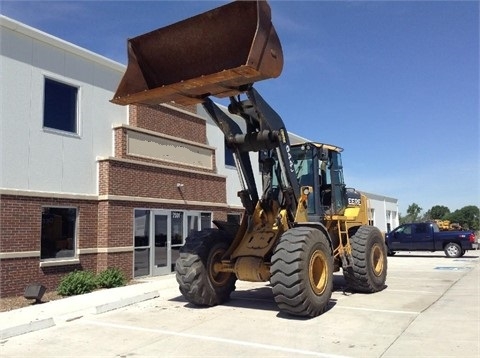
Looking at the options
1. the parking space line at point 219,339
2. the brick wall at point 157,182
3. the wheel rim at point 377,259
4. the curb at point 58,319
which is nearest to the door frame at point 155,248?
the brick wall at point 157,182

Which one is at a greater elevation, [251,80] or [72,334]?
[251,80]

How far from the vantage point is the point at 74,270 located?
1260 centimetres

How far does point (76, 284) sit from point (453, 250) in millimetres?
18562

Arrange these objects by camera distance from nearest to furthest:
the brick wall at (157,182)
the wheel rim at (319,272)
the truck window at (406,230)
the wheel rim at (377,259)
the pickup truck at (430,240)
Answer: the wheel rim at (319,272), the wheel rim at (377,259), the brick wall at (157,182), the pickup truck at (430,240), the truck window at (406,230)

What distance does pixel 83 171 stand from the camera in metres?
13.1

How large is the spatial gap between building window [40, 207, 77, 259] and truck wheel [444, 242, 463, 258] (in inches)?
720

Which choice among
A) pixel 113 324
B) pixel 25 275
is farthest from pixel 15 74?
pixel 113 324

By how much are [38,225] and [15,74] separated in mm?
3622

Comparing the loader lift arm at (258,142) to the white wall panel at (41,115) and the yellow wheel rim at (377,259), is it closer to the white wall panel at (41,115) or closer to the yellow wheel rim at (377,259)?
the yellow wheel rim at (377,259)

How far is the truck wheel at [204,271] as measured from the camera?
9116mm

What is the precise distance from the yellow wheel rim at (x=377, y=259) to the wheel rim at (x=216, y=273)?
374 centimetres

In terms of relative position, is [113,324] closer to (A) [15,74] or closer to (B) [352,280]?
(B) [352,280]

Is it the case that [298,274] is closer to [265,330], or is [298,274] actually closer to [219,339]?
[265,330]

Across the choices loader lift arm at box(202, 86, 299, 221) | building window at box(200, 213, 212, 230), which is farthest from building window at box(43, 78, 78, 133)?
building window at box(200, 213, 212, 230)
